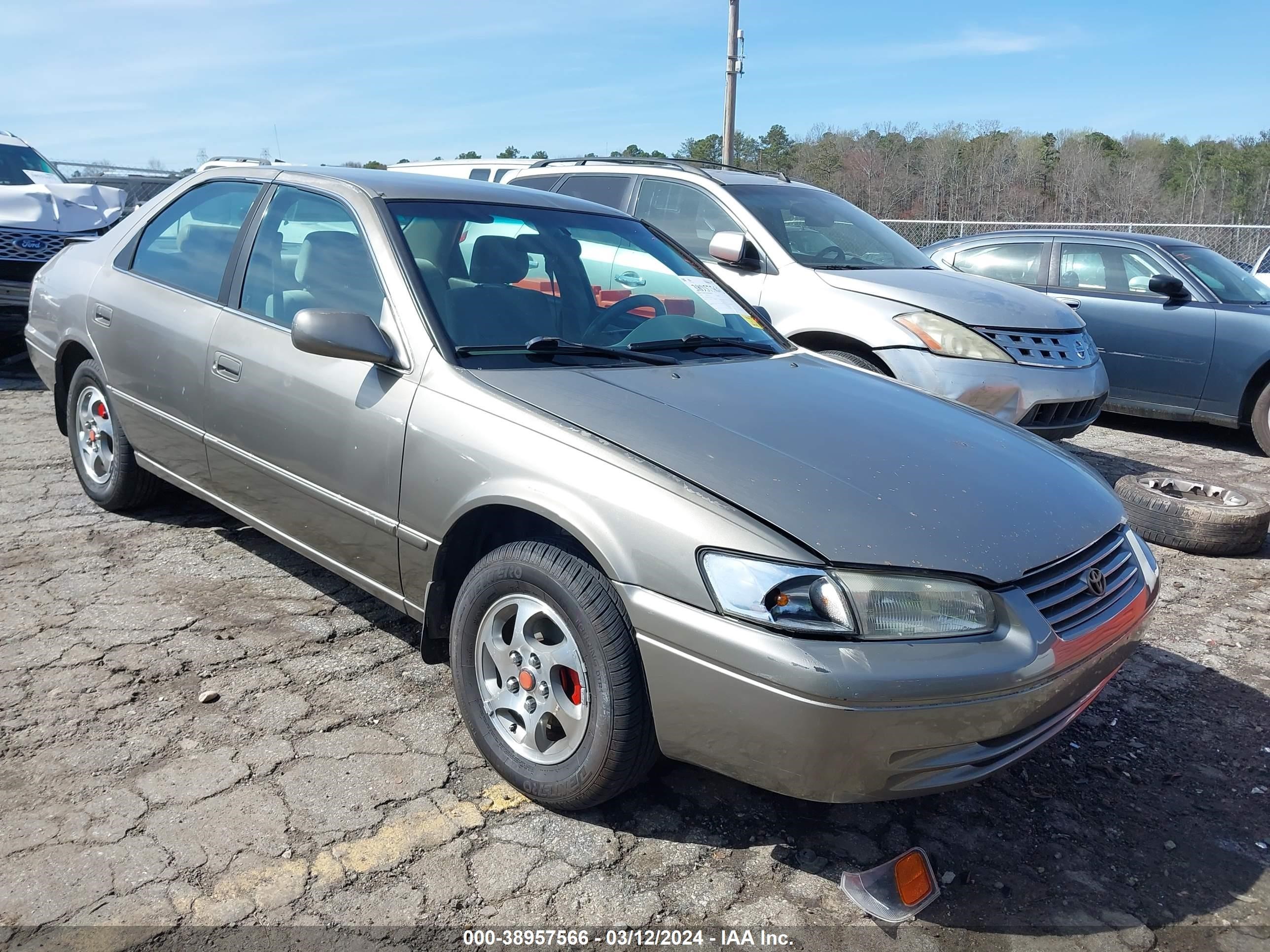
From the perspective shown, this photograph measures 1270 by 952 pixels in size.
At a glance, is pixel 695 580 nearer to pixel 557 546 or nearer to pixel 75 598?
pixel 557 546

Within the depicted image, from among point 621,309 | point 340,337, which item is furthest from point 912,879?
point 340,337

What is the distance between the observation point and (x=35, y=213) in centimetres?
865

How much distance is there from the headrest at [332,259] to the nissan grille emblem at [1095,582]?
2.35 m

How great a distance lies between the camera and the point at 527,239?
354 cm

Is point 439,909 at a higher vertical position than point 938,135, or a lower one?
lower

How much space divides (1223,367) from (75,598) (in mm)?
7625

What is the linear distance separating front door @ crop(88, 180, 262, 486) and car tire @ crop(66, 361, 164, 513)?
14 centimetres

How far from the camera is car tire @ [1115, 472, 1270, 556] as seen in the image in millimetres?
4934

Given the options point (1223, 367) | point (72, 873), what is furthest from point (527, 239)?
point (1223, 367)

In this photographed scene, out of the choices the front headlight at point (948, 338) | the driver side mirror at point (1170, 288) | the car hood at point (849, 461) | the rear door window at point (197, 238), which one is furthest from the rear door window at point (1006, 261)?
the rear door window at point (197, 238)

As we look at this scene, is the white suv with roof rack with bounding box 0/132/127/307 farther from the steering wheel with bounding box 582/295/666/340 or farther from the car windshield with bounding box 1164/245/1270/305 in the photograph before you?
the car windshield with bounding box 1164/245/1270/305

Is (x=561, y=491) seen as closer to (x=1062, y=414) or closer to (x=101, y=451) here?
(x=101, y=451)

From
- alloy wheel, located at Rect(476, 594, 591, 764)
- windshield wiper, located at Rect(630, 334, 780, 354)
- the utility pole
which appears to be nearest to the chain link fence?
the utility pole

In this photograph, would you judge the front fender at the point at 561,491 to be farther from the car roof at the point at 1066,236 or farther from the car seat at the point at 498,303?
the car roof at the point at 1066,236
